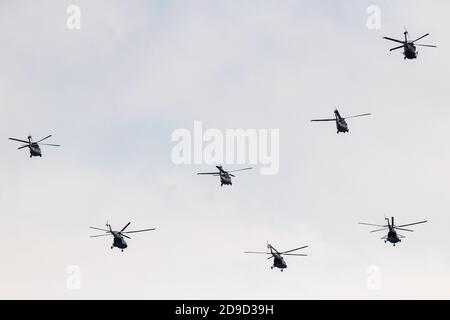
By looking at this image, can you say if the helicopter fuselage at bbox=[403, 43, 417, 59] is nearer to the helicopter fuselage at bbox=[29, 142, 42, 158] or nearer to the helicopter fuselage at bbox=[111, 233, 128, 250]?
the helicopter fuselage at bbox=[111, 233, 128, 250]

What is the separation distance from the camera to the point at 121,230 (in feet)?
542

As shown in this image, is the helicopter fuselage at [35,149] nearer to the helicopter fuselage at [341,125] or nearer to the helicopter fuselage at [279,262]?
the helicopter fuselage at [279,262]

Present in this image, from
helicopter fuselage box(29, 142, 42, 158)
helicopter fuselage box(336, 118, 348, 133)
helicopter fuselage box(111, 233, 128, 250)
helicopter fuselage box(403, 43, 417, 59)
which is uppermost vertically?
helicopter fuselage box(403, 43, 417, 59)

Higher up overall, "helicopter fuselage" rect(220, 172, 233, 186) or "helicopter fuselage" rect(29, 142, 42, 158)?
"helicopter fuselage" rect(29, 142, 42, 158)

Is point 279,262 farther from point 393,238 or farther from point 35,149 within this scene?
point 35,149

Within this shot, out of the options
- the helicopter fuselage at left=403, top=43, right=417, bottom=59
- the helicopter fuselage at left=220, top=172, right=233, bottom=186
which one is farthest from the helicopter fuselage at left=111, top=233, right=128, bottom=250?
the helicopter fuselage at left=403, top=43, right=417, bottom=59

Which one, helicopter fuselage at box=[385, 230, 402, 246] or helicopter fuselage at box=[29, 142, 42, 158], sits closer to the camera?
helicopter fuselage at box=[385, 230, 402, 246]

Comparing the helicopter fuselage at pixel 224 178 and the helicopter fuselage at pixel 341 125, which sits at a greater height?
the helicopter fuselage at pixel 341 125

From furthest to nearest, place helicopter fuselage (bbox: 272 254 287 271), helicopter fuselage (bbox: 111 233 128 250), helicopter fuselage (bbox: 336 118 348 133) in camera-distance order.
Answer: helicopter fuselage (bbox: 272 254 287 271)
helicopter fuselage (bbox: 111 233 128 250)
helicopter fuselage (bbox: 336 118 348 133)

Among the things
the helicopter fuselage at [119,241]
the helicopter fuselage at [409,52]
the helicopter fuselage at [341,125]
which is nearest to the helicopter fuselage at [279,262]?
the helicopter fuselage at [341,125]

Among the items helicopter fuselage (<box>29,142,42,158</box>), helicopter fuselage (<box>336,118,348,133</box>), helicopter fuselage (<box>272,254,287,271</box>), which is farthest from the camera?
helicopter fuselage (<box>29,142,42,158</box>)

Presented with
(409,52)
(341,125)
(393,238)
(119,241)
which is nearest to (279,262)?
(393,238)
